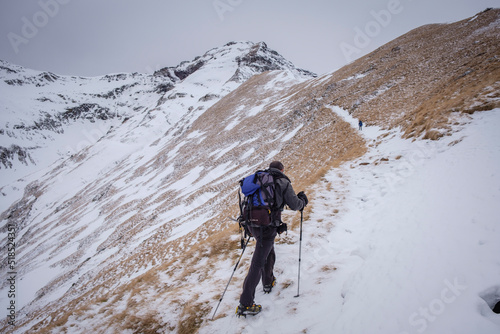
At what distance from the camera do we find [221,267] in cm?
660

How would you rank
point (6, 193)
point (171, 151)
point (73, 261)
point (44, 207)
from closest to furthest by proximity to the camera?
1. point (73, 261)
2. point (171, 151)
3. point (44, 207)
4. point (6, 193)

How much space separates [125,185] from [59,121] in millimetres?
180608

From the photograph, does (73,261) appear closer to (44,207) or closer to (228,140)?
(228,140)

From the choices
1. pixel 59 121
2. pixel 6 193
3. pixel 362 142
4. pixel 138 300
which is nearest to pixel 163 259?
pixel 138 300

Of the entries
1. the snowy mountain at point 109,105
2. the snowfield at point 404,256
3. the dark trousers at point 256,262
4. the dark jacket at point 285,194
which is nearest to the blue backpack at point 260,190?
the dark jacket at point 285,194

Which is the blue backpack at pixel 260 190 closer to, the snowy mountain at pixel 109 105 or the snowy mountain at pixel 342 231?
the snowy mountain at pixel 342 231

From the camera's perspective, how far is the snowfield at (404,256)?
2992 millimetres

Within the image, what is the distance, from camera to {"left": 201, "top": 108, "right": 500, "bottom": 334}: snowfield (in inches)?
118

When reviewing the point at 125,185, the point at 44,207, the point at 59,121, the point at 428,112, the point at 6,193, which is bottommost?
the point at 428,112

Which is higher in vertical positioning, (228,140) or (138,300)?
(228,140)

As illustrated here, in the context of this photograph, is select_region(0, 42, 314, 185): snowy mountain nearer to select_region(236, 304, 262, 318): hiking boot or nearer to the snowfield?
the snowfield

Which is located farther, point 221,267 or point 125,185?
point 125,185

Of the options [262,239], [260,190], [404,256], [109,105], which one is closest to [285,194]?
[260,190]

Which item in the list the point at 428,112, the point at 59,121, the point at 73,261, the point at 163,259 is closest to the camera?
the point at 428,112
